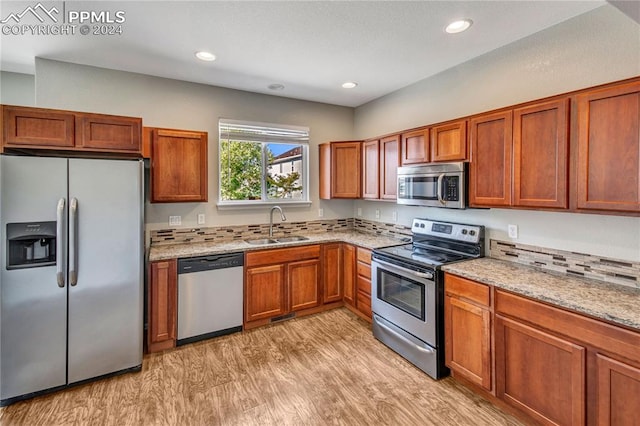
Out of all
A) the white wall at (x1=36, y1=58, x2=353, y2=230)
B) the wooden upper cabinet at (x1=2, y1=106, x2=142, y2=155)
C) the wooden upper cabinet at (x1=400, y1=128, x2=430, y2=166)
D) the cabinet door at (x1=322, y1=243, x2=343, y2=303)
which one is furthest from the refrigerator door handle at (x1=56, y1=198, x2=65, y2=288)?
the wooden upper cabinet at (x1=400, y1=128, x2=430, y2=166)

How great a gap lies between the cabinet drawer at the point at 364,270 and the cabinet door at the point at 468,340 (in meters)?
1.09

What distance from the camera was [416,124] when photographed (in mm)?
3576

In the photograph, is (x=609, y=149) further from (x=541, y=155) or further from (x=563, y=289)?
(x=563, y=289)

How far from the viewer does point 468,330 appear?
229 centimetres

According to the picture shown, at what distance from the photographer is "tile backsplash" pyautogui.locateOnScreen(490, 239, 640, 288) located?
1.96m

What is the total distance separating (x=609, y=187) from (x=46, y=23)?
408cm

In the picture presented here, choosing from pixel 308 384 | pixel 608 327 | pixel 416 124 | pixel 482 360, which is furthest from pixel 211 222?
pixel 608 327

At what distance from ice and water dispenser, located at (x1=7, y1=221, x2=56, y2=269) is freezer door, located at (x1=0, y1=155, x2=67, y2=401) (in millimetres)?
30

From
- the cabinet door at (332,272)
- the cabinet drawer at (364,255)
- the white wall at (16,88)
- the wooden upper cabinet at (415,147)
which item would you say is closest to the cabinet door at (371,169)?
the wooden upper cabinet at (415,147)

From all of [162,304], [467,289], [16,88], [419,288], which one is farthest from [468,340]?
[16,88]

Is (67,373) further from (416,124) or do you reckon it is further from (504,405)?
(416,124)

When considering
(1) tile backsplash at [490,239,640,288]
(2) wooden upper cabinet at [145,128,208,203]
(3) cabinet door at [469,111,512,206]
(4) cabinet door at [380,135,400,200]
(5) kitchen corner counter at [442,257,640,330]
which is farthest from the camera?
(4) cabinet door at [380,135,400,200]

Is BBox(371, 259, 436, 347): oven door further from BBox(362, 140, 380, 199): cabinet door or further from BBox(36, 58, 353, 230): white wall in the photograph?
BBox(36, 58, 353, 230): white wall

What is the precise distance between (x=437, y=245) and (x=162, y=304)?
2849 mm
